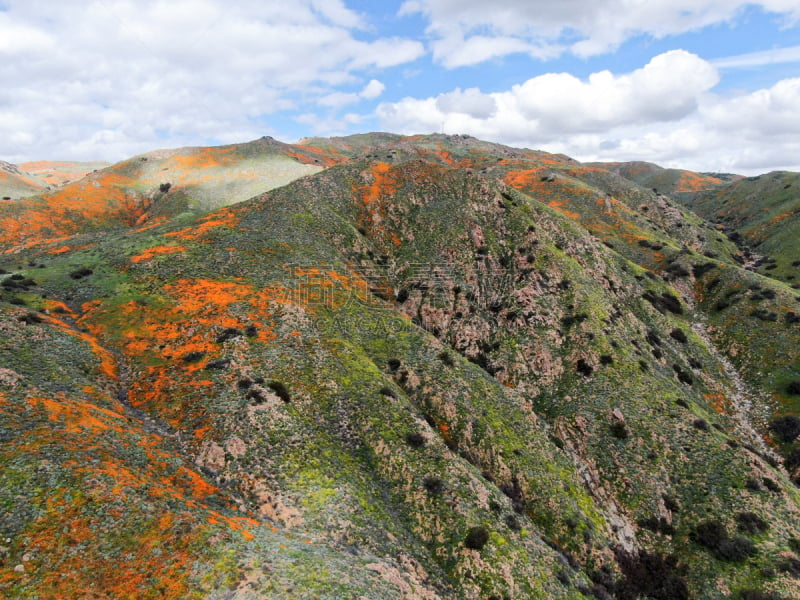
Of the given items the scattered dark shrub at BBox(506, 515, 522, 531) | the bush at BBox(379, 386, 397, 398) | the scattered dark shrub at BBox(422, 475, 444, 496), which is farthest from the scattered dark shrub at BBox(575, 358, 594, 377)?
the scattered dark shrub at BBox(422, 475, 444, 496)

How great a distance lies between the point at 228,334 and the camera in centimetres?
3906

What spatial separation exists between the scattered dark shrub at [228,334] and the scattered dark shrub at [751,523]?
56.8m

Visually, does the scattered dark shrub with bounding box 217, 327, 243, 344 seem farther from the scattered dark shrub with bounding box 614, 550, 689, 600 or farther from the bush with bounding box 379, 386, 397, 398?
the scattered dark shrub with bounding box 614, 550, 689, 600

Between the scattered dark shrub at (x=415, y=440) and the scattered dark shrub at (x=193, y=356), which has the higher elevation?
the scattered dark shrub at (x=193, y=356)

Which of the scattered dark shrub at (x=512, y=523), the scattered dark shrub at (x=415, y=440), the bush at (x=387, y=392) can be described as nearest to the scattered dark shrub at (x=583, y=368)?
the scattered dark shrub at (x=512, y=523)

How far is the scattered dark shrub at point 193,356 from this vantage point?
35.5 metres

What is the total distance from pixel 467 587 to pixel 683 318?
6840cm

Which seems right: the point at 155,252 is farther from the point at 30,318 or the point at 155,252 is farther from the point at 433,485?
the point at 433,485

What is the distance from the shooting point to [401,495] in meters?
30.4

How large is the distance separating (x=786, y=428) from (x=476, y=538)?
168 ft

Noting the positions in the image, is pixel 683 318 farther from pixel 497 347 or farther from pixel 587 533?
pixel 587 533

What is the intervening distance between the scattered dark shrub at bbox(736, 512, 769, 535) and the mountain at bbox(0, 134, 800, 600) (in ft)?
0.57

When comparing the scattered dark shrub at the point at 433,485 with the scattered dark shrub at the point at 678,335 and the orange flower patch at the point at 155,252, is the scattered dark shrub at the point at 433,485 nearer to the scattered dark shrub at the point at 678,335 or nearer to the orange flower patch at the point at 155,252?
the orange flower patch at the point at 155,252

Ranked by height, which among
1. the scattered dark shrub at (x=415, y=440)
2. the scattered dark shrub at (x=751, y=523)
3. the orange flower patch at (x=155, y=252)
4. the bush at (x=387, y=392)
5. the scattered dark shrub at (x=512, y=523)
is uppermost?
the orange flower patch at (x=155, y=252)
